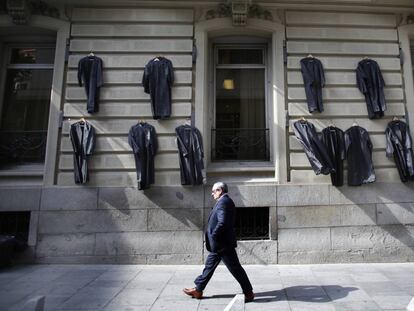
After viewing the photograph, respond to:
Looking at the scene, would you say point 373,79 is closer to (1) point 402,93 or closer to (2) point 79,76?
(1) point 402,93

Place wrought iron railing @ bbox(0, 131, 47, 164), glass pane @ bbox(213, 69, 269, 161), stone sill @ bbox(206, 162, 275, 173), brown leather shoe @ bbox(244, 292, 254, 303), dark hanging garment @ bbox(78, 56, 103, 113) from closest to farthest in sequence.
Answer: brown leather shoe @ bbox(244, 292, 254, 303) < dark hanging garment @ bbox(78, 56, 103, 113) < stone sill @ bbox(206, 162, 275, 173) < wrought iron railing @ bbox(0, 131, 47, 164) < glass pane @ bbox(213, 69, 269, 161)

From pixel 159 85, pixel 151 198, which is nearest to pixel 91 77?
pixel 159 85

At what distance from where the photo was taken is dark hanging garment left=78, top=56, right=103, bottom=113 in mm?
8555

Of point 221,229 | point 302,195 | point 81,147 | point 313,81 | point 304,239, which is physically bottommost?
point 304,239

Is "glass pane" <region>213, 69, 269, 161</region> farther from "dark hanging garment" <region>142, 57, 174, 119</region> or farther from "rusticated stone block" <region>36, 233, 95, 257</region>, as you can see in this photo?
"rusticated stone block" <region>36, 233, 95, 257</region>

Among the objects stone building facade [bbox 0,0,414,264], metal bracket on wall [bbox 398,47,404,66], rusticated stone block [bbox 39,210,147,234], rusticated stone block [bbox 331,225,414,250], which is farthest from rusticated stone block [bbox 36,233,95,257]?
metal bracket on wall [bbox 398,47,404,66]

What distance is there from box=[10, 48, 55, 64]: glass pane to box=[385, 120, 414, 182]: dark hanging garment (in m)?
9.45

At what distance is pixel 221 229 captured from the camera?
5379 millimetres

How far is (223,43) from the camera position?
9.78m

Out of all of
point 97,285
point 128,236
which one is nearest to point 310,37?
point 128,236

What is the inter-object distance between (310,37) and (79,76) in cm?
623

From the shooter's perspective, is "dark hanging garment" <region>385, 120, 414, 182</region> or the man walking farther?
"dark hanging garment" <region>385, 120, 414, 182</region>

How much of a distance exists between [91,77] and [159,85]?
1750 mm

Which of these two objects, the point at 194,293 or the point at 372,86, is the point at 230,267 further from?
the point at 372,86
